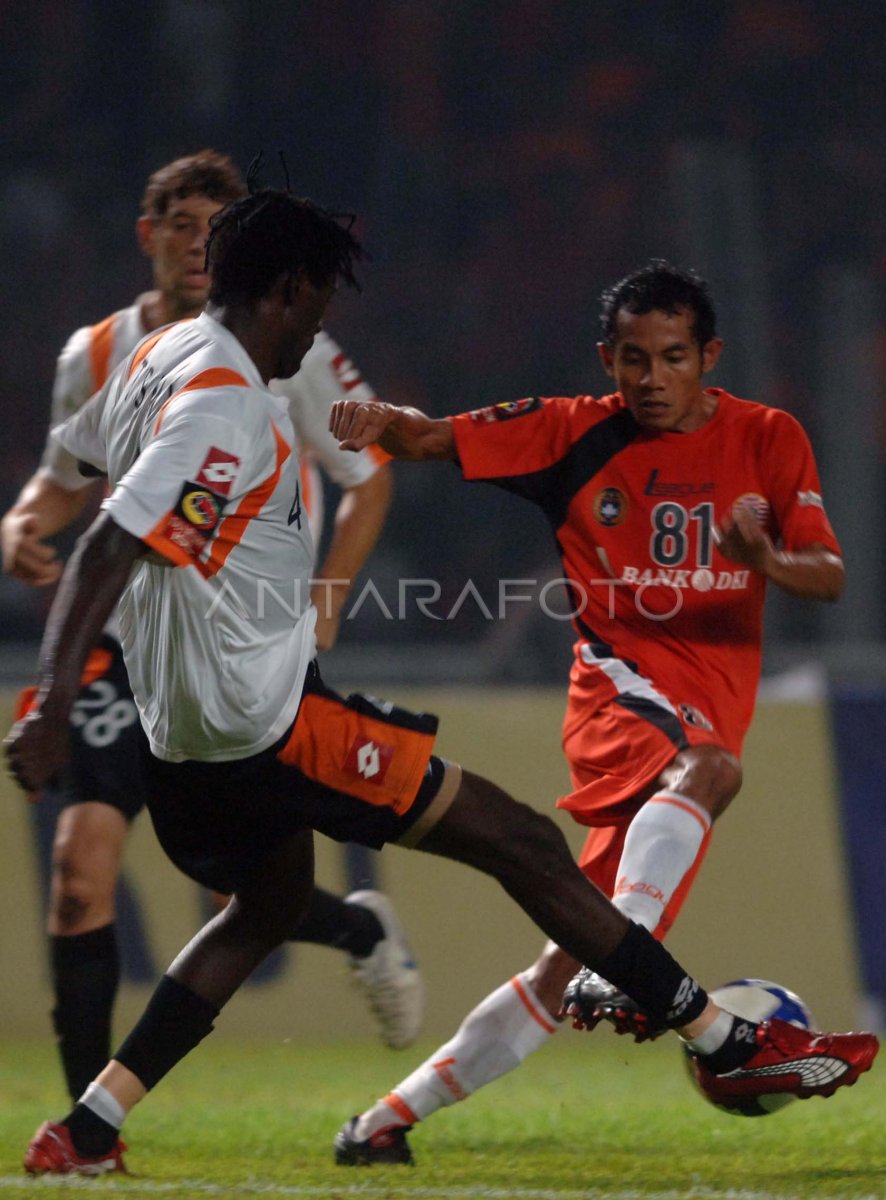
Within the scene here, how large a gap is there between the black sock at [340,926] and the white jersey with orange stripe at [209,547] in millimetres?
1474

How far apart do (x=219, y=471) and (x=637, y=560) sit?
1363mm

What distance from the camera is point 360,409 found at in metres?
3.87

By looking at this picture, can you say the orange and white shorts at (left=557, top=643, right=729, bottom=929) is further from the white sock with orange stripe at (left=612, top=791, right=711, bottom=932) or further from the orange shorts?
the white sock with orange stripe at (left=612, top=791, right=711, bottom=932)

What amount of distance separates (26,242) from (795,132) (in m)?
5.06

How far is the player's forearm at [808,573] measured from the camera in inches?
148

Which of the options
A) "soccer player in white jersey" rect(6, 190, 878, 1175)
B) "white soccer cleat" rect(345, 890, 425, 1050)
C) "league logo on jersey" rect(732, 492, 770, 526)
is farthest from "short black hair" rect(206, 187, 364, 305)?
"white soccer cleat" rect(345, 890, 425, 1050)

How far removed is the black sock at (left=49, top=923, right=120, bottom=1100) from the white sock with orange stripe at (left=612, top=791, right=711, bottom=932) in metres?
1.28

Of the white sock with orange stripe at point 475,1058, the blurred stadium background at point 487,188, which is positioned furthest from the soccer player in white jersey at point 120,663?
the blurred stadium background at point 487,188

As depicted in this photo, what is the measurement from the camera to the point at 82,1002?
166 inches

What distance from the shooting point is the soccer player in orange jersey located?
4023 mm

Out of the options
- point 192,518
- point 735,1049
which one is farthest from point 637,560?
point 192,518

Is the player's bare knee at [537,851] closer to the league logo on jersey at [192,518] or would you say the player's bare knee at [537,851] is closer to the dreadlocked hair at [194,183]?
the league logo on jersey at [192,518]

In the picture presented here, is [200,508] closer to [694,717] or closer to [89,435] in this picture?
[89,435]

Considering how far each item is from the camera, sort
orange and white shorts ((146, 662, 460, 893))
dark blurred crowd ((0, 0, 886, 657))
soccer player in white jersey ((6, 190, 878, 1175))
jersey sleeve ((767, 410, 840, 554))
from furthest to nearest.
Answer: dark blurred crowd ((0, 0, 886, 657)) < jersey sleeve ((767, 410, 840, 554)) < orange and white shorts ((146, 662, 460, 893)) < soccer player in white jersey ((6, 190, 878, 1175))
